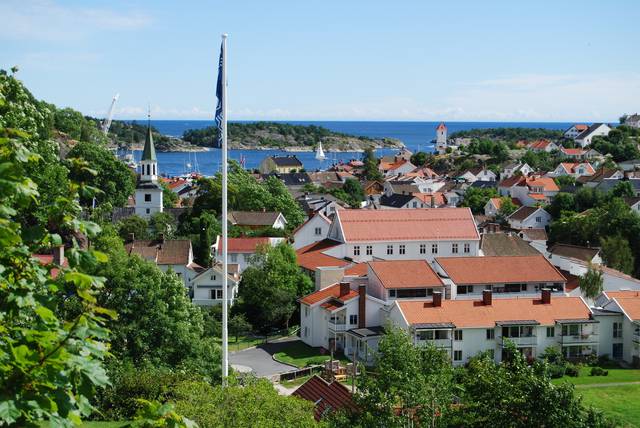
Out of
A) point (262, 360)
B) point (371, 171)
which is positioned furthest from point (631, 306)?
point (371, 171)

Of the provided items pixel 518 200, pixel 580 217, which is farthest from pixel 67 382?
pixel 518 200

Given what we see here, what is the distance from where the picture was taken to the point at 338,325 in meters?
37.6

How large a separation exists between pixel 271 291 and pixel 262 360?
6028 mm

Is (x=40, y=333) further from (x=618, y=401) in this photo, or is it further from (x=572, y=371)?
(x=572, y=371)

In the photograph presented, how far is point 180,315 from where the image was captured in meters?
28.3

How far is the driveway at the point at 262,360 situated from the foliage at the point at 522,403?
47.3 ft

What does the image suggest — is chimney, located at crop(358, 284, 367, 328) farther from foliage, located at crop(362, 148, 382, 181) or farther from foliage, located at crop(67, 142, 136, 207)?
foliage, located at crop(362, 148, 382, 181)

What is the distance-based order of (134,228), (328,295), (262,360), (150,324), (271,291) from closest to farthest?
(150,324) < (262,360) < (328,295) < (271,291) < (134,228)

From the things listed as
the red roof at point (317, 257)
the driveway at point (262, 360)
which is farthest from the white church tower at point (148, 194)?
the driveway at point (262, 360)

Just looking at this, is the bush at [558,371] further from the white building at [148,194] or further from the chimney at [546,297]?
the white building at [148,194]

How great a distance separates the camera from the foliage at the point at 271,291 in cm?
4119

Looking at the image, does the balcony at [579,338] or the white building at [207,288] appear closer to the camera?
the balcony at [579,338]

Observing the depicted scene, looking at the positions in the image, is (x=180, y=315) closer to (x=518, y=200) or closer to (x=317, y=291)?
(x=317, y=291)

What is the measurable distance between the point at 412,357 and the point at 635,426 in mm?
10226
